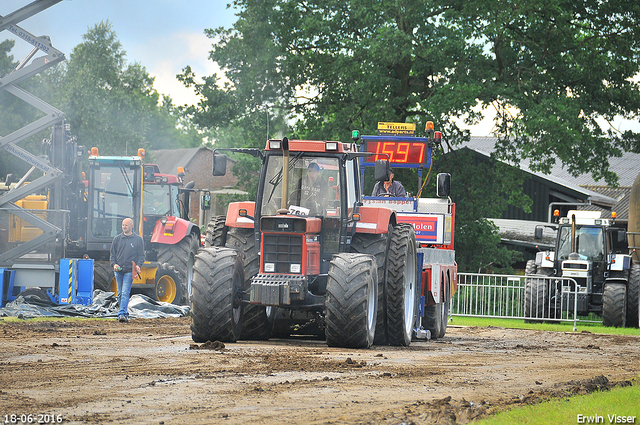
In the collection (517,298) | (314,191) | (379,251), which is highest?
(314,191)

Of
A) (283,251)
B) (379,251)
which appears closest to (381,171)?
(379,251)

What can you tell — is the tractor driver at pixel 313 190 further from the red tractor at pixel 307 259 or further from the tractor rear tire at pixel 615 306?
the tractor rear tire at pixel 615 306

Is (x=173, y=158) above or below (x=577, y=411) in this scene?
above

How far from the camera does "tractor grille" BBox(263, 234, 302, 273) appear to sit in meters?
10.7

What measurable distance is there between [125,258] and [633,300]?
1189 cm

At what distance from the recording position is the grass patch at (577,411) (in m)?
6.23

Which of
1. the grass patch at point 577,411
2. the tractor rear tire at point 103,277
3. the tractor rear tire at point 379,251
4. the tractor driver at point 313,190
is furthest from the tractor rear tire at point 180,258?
the grass patch at point 577,411

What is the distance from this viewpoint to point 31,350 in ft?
32.4

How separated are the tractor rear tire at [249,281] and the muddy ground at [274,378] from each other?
48cm

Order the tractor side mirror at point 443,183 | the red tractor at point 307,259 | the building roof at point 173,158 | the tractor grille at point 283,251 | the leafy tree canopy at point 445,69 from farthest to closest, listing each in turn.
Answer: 1. the building roof at point 173,158
2. the leafy tree canopy at point 445,69
3. the tractor side mirror at point 443,183
4. the tractor grille at point 283,251
5. the red tractor at point 307,259

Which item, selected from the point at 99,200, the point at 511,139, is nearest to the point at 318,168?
the point at 99,200

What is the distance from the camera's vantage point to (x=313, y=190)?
1129 cm

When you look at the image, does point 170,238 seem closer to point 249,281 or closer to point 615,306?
point 249,281

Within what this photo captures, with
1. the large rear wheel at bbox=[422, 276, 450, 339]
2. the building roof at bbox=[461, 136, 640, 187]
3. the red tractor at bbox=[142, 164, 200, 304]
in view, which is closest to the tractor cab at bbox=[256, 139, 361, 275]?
the large rear wheel at bbox=[422, 276, 450, 339]
